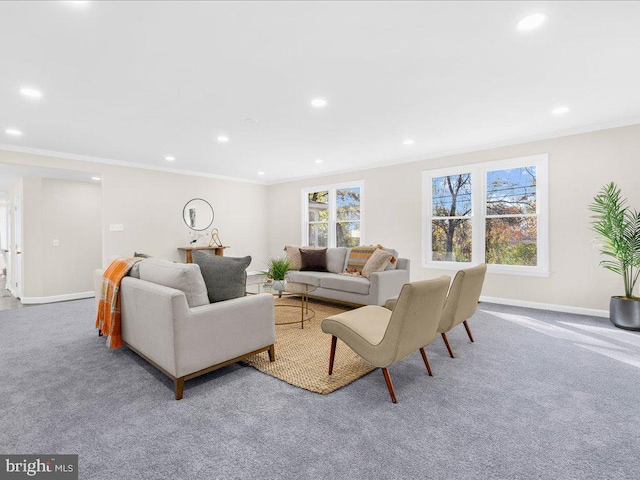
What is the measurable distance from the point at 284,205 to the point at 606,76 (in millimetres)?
6225

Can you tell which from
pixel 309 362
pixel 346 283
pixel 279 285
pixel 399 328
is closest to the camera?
pixel 399 328

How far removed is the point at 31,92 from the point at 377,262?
4230 mm

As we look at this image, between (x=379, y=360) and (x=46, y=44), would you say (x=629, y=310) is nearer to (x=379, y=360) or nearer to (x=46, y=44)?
(x=379, y=360)

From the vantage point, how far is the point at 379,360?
7.00 feet

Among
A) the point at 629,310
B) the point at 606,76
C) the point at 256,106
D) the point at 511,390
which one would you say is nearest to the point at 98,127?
the point at 256,106

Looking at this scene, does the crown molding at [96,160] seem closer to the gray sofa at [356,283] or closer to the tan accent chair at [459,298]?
the gray sofa at [356,283]

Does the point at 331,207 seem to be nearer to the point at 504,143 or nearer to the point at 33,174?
the point at 504,143

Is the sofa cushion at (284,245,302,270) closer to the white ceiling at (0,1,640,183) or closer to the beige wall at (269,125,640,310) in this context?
the white ceiling at (0,1,640,183)

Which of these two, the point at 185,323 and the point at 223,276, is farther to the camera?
the point at 223,276

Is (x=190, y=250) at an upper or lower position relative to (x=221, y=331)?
upper

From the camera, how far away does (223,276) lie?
257cm

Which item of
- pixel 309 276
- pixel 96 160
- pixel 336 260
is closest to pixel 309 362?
pixel 309 276

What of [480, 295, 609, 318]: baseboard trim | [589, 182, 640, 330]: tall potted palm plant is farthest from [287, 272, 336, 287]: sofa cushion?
[589, 182, 640, 330]: tall potted palm plant

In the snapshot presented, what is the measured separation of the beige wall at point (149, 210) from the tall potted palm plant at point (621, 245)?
6536 mm
